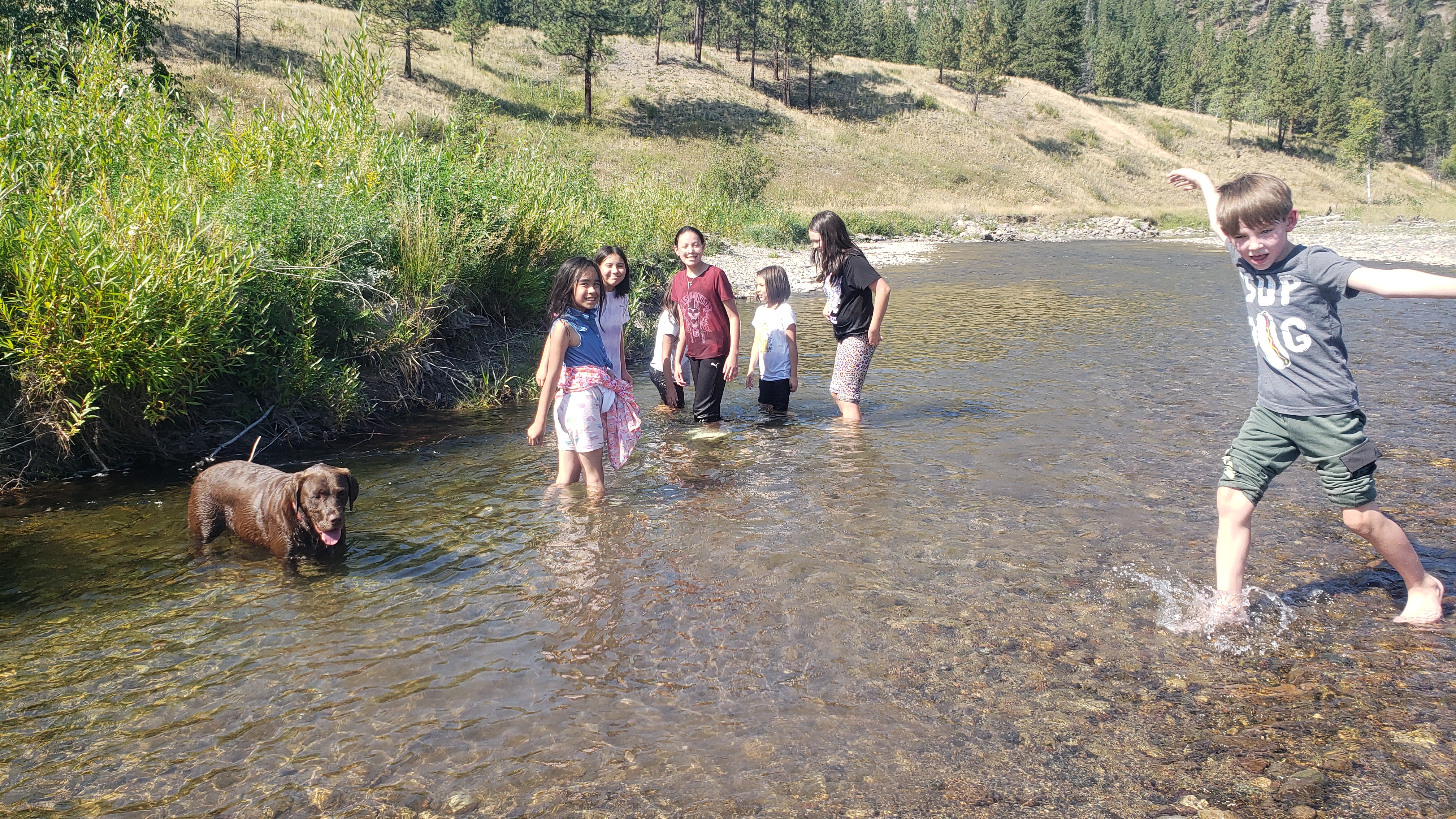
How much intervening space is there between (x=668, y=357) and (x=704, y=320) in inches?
34.8

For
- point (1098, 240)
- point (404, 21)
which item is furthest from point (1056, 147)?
point (404, 21)

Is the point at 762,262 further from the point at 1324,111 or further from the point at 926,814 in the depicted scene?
the point at 1324,111

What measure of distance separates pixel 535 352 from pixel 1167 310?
1345cm

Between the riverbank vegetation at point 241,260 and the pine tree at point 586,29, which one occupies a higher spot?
the pine tree at point 586,29

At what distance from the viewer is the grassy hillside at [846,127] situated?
1848 inches

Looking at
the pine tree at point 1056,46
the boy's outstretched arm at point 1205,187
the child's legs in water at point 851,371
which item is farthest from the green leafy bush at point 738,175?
the pine tree at point 1056,46

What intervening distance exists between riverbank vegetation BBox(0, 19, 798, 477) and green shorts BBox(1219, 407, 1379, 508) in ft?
23.9

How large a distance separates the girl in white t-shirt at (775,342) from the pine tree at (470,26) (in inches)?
2135

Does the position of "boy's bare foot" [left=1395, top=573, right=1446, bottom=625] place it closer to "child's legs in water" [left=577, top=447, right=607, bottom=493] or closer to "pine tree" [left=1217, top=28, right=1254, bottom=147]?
"child's legs in water" [left=577, top=447, right=607, bottom=493]

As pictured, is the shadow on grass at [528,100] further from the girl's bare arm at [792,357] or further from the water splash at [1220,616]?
the water splash at [1220,616]

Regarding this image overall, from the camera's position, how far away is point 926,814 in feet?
10.1

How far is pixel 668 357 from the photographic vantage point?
8.92 m

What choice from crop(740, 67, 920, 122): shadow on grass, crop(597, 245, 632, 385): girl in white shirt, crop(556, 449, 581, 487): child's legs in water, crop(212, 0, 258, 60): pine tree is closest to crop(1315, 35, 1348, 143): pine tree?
crop(740, 67, 920, 122): shadow on grass

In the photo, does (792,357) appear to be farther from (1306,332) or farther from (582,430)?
(1306,332)
